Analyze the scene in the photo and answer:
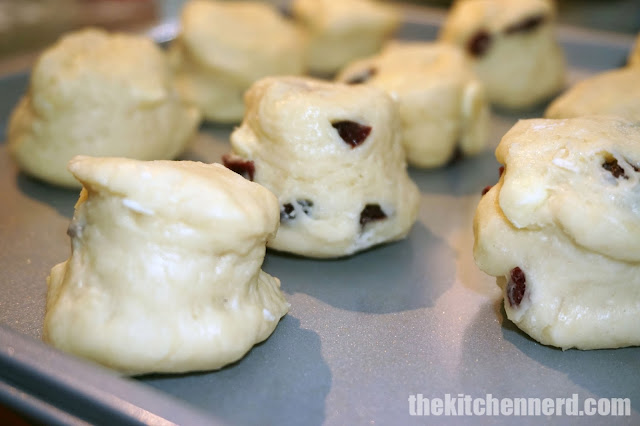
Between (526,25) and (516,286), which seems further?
(526,25)

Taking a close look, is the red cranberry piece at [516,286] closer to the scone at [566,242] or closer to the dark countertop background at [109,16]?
the scone at [566,242]

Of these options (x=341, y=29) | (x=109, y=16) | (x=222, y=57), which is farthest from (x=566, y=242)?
(x=109, y=16)

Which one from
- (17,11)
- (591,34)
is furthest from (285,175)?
(17,11)

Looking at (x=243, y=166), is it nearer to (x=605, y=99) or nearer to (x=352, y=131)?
(x=352, y=131)

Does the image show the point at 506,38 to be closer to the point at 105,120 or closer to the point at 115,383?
the point at 105,120

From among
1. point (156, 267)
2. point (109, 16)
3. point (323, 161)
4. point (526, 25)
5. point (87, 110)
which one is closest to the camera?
point (156, 267)

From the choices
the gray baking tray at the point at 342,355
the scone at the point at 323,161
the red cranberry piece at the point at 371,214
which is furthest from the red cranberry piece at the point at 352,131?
the gray baking tray at the point at 342,355
